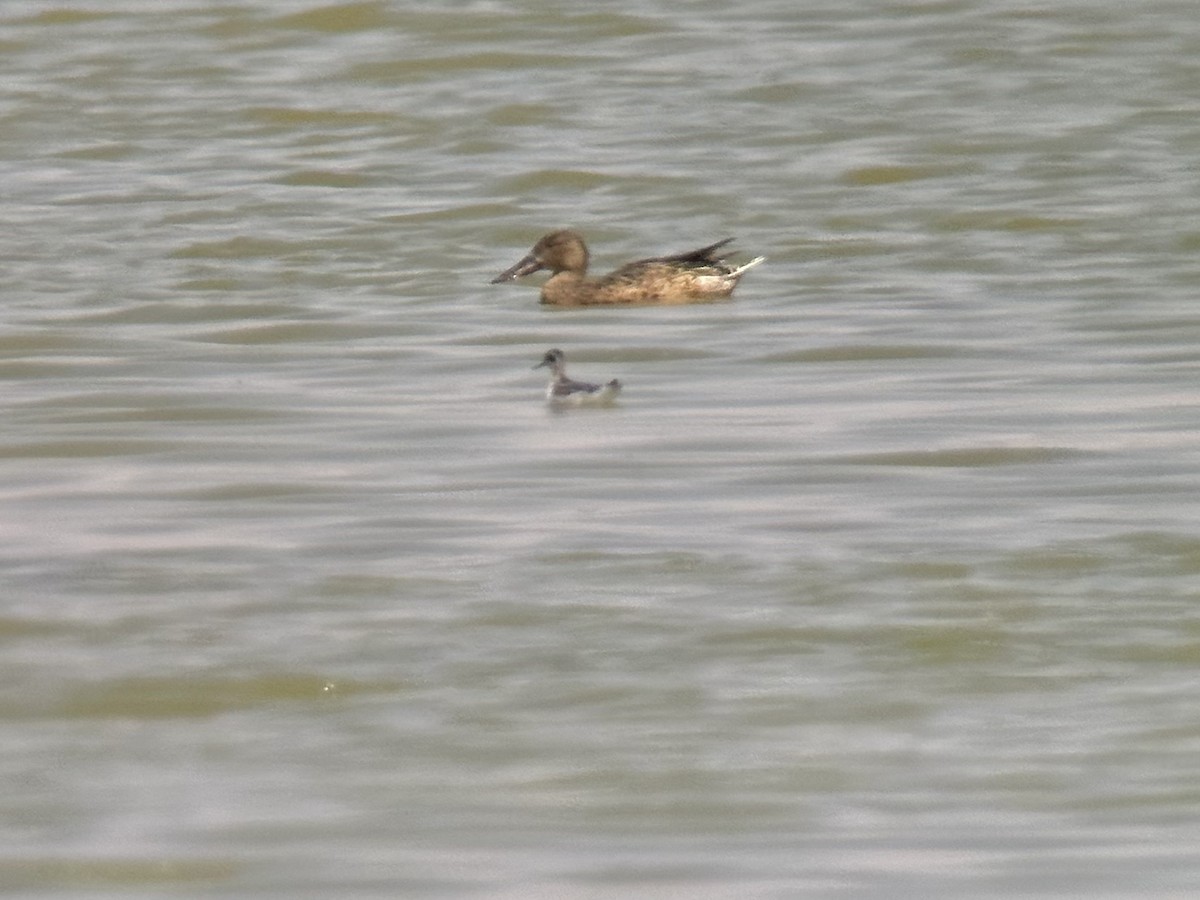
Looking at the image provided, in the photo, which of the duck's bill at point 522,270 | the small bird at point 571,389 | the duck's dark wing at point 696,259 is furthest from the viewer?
the duck's bill at point 522,270

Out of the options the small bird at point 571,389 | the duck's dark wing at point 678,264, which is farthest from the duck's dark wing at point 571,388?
the duck's dark wing at point 678,264

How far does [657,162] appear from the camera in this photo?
17.8 meters

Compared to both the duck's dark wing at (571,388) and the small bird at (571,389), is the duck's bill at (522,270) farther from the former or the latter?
the duck's dark wing at (571,388)

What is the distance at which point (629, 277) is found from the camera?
45.7ft

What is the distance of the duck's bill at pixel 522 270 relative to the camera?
14336 millimetres

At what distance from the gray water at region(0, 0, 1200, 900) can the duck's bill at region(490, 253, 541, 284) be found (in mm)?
147

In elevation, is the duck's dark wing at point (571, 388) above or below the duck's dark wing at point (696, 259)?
above

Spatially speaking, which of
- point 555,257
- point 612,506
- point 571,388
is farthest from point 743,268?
point 612,506

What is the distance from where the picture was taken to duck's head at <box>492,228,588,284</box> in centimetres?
1436

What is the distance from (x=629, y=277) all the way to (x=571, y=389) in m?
3.53

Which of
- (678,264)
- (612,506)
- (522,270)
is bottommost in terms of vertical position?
(522,270)

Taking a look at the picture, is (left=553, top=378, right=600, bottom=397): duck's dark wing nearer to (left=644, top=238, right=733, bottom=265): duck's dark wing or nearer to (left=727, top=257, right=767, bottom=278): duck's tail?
(left=644, top=238, right=733, bottom=265): duck's dark wing

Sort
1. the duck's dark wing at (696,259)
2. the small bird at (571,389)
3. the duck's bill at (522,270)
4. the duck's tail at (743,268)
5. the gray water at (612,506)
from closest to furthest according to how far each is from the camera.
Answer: the gray water at (612,506) < the small bird at (571,389) < the duck's dark wing at (696,259) < the duck's tail at (743,268) < the duck's bill at (522,270)

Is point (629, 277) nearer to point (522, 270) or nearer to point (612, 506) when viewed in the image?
point (522, 270)
